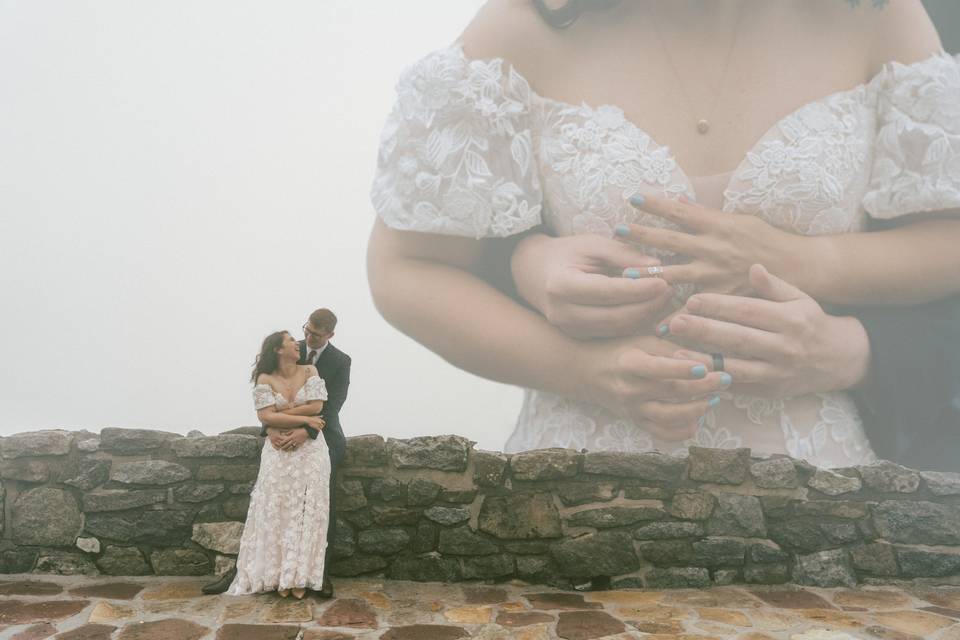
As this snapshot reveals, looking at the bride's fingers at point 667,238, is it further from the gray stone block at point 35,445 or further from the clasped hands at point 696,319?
the gray stone block at point 35,445

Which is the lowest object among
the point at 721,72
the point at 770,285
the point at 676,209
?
the point at 770,285

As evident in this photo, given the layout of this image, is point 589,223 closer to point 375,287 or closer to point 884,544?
point 375,287

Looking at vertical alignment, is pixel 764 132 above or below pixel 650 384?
above

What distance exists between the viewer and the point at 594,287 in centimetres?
241

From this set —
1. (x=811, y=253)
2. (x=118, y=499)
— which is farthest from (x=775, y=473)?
(x=118, y=499)

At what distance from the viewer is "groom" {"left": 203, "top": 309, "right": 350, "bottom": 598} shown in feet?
7.35

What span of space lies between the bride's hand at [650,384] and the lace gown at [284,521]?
993mm

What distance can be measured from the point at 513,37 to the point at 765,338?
1.40m

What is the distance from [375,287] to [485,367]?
1.71 ft

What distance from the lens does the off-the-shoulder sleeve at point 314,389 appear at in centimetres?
226

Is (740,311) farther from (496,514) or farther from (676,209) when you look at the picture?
(496,514)

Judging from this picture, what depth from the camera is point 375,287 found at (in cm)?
263

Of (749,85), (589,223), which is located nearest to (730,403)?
(589,223)

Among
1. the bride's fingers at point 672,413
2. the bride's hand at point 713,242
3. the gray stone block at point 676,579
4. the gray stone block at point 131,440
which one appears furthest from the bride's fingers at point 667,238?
the gray stone block at point 131,440
